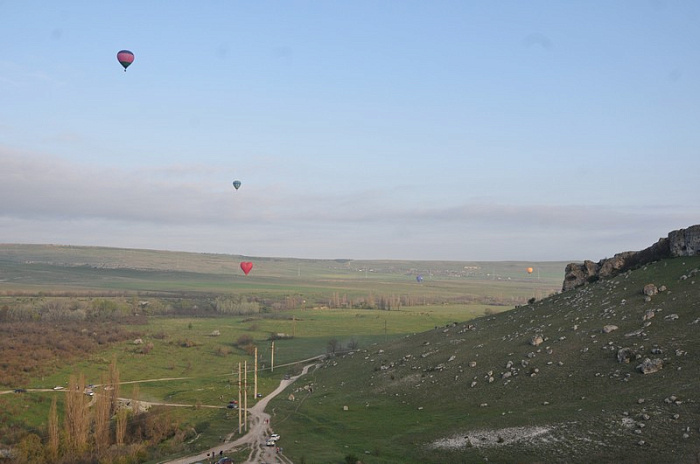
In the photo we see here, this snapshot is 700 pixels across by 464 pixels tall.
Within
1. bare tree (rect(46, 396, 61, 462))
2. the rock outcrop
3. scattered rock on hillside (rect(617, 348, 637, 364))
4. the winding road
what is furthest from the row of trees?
the rock outcrop

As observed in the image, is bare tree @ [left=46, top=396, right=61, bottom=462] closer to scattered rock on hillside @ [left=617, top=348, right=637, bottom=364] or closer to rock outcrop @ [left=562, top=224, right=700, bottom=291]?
scattered rock on hillside @ [left=617, top=348, right=637, bottom=364]

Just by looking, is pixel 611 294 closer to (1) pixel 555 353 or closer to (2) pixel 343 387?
(1) pixel 555 353

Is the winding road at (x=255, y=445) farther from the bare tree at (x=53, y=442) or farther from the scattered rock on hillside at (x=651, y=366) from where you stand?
the scattered rock on hillside at (x=651, y=366)

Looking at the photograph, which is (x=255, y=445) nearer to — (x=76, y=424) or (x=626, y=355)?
(x=76, y=424)

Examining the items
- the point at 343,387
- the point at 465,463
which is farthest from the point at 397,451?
the point at 343,387

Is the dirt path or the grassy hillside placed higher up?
the grassy hillside
